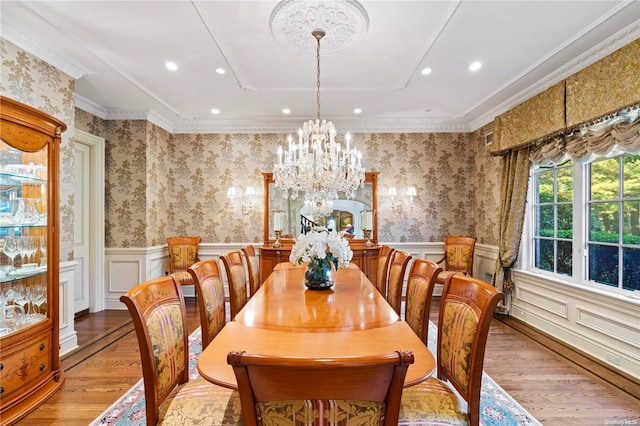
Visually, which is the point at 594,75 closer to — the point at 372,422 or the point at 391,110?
the point at 391,110

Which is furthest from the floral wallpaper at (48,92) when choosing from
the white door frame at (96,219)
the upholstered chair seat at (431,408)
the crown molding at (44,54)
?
the upholstered chair seat at (431,408)

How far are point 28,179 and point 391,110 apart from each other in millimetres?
3840

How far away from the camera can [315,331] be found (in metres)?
1.36

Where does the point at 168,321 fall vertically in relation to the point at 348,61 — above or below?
below

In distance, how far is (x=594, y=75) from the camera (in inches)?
Result: 102

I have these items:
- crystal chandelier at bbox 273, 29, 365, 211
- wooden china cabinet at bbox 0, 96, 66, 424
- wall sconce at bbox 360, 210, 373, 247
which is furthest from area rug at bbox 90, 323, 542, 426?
wall sconce at bbox 360, 210, 373, 247

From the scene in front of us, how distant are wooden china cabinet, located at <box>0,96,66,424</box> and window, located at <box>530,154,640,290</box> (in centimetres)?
450

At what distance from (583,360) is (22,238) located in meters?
4.48

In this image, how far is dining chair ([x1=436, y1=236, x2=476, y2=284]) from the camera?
4281mm

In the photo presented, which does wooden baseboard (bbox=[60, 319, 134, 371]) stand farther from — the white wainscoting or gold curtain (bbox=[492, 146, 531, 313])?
gold curtain (bbox=[492, 146, 531, 313])

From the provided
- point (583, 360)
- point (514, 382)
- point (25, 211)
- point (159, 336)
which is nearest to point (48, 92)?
point (25, 211)

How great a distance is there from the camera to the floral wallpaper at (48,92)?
2.35 meters

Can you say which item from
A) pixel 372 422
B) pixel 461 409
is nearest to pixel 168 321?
pixel 372 422

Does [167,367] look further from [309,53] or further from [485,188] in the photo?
[485,188]
